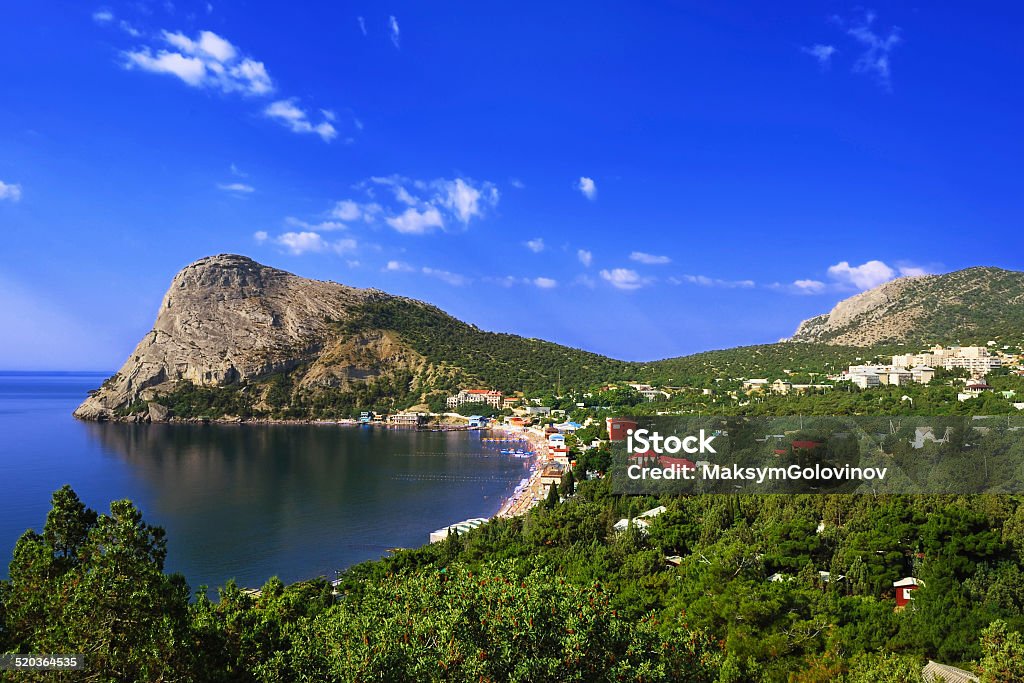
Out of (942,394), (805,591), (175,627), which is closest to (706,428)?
(805,591)

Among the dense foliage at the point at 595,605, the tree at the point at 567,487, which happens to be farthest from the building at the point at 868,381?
the dense foliage at the point at 595,605

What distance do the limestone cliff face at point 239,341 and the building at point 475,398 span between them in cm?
1041

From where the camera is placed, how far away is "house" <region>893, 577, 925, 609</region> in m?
13.4

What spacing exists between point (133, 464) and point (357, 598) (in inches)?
1453

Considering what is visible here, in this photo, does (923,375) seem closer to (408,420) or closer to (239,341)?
(408,420)

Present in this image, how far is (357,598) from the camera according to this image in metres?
13.5

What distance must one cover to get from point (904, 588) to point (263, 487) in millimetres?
31556

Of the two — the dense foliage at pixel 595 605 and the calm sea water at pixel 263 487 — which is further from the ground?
the dense foliage at pixel 595 605

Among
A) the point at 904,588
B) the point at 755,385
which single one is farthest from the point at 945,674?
the point at 755,385

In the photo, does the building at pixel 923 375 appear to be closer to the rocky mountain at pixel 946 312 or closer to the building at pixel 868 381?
the building at pixel 868 381

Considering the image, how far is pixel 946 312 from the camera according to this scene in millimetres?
66750

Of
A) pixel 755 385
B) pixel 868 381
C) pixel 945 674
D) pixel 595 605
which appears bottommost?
pixel 945 674

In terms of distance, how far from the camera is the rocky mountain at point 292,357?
7581 cm

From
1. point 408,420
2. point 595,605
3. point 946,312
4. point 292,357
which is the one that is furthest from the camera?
point 292,357
